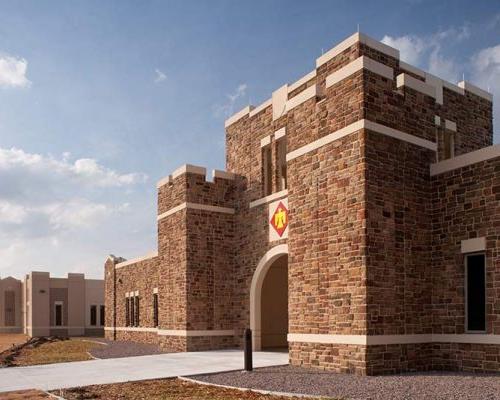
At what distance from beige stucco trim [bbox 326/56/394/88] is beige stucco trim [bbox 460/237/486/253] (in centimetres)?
439

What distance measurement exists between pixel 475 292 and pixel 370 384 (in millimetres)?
3768

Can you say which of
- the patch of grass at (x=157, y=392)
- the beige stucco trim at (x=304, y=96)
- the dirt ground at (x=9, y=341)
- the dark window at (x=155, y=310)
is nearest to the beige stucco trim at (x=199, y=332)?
the dark window at (x=155, y=310)

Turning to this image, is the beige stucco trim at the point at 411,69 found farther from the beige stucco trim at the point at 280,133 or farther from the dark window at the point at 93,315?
the dark window at the point at 93,315

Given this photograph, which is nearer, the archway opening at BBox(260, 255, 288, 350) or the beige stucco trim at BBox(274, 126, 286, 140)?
the beige stucco trim at BBox(274, 126, 286, 140)

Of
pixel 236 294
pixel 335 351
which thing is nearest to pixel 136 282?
pixel 236 294

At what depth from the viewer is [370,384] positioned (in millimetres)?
10469

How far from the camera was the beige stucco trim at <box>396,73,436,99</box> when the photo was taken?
13.3 m

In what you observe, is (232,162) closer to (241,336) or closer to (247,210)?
(247,210)

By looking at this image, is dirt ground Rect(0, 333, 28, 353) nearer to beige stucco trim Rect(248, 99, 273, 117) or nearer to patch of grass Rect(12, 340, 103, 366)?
patch of grass Rect(12, 340, 103, 366)

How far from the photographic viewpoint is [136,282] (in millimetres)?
28859

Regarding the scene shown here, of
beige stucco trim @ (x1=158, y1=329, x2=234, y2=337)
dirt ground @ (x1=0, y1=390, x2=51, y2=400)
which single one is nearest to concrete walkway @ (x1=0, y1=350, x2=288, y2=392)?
dirt ground @ (x1=0, y1=390, x2=51, y2=400)

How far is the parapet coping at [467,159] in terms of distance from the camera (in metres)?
12.2

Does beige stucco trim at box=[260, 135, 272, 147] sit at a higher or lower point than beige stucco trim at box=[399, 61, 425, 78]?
lower

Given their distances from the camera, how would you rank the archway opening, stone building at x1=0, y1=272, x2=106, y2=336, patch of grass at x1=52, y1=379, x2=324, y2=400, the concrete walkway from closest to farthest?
patch of grass at x1=52, y1=379, x2=324, y2=400, the concrete walkway, the archway opening, stone building at x1=0, y1=272, x2=106, y2=336
